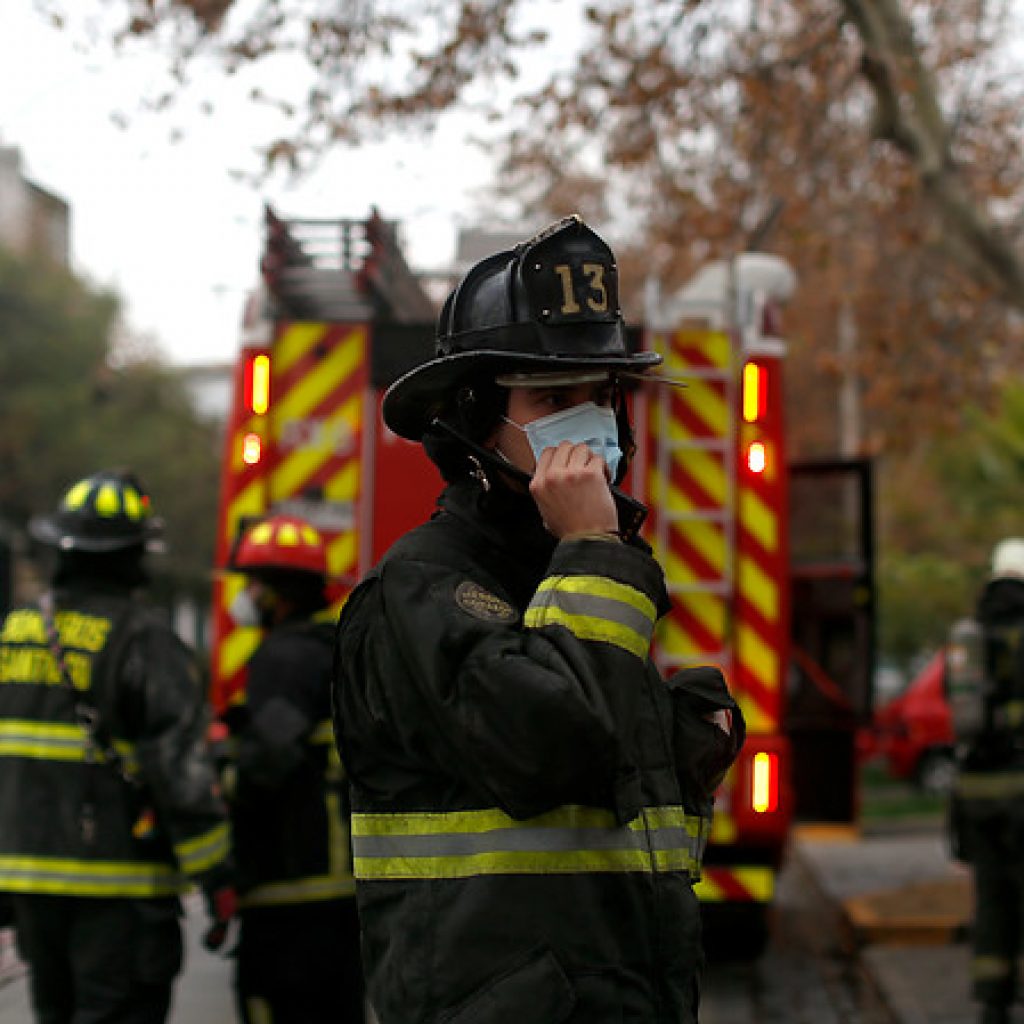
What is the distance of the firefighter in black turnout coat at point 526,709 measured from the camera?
6.66 feet

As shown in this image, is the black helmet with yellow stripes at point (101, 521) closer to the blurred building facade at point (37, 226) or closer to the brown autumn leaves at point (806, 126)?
the brown autumn leaves at point (806, 126)

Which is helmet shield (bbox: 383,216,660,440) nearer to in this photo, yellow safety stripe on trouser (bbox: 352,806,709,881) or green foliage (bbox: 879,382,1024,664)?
yellow safety stripe on trouser (bbox: 352,806,709,881)

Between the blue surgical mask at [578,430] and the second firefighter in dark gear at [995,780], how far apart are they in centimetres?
428

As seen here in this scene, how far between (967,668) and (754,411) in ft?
4.19

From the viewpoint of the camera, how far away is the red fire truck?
20.4ft

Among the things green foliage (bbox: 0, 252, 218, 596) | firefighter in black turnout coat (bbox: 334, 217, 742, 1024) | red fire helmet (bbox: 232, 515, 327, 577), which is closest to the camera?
firefighter in black turnout coat (bbox: 334, 217, 742, 1024)

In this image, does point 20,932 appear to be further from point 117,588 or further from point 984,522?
point 984,522

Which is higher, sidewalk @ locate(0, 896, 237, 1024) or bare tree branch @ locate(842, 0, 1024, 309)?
bare tree branch @ locate(842, 0, 1024, 309)

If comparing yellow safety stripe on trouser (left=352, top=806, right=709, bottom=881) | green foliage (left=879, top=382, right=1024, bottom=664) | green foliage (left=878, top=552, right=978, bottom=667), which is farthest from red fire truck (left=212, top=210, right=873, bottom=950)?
green foliage (left=878, top=552, right=978, bottom=667)

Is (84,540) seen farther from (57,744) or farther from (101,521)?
(57,744)

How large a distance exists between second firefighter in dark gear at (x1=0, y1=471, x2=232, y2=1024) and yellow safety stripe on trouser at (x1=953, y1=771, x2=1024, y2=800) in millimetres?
3311

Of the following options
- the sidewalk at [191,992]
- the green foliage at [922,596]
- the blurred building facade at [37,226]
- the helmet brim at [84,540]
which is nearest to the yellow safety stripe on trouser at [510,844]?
the helmet brim at [84,540]

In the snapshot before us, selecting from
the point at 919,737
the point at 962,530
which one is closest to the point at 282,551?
the point at 919,737

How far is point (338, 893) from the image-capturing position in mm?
4660
